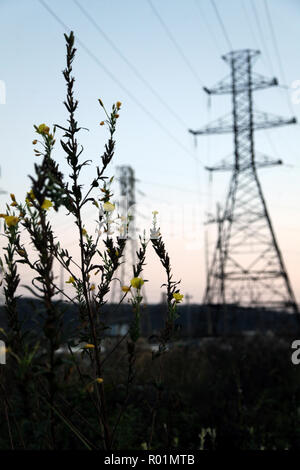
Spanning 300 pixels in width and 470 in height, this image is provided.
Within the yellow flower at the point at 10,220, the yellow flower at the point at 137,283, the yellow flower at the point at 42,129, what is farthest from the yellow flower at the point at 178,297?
the yellow flower at the point at 42,129

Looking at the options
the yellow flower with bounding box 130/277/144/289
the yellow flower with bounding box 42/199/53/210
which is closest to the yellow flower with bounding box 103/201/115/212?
the yellow flower with bounding box 130/277/144/289

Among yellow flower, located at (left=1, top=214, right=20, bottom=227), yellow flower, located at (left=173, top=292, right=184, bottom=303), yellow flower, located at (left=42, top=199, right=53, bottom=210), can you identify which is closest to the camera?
yellow flower, located at (left=42, top=199, right=53, bottom=210)

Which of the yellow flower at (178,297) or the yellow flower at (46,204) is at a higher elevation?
the yellow flower at (46,204)

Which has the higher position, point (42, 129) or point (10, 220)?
point (42, 129)

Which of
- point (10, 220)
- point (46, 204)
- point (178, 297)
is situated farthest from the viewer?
point (178, 297)

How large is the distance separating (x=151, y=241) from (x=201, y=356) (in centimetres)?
927

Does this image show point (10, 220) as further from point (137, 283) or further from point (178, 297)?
point (178, 297)

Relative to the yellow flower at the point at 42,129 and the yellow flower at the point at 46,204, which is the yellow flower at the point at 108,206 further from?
the yellow flower at the point at 46,204

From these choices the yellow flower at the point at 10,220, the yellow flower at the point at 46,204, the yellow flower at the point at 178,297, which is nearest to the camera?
the yellow flower at the point at 46,204

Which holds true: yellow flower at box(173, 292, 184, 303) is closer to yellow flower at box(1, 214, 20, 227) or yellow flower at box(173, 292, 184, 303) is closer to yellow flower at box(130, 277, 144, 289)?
yellow flower at box(130, 277, 144, 289)

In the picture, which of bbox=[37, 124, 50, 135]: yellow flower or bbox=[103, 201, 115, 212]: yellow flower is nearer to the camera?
bbox=[37, 124, 50, 135]: yellow flower

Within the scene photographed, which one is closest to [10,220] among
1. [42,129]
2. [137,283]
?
[42,129]

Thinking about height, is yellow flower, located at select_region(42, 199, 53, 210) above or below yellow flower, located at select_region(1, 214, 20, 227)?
below

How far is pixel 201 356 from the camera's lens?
11.1 metres
